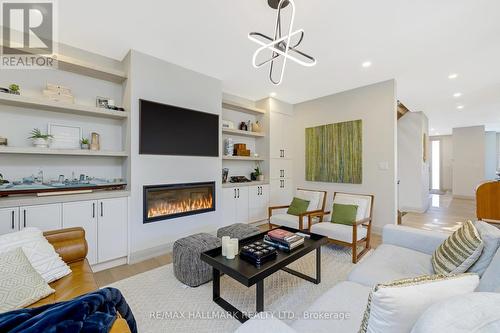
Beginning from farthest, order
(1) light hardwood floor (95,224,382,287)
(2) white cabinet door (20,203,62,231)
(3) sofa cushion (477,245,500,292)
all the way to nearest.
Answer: (1) light hardwood floor (95,224,382,287) < (2) white cabinet door (20,203,62,231) < (3) sofa cushion (477,245,500,292)

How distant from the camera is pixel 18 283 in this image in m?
1.27

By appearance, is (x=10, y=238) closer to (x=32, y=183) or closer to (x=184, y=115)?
(x=32, y=183)

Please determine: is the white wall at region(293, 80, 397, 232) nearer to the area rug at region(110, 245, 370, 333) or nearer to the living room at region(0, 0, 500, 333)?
the living room at region(0, 0, 500, 333)

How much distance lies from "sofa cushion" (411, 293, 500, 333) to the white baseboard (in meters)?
3.05

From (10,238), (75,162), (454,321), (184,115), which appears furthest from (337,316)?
(75,162)

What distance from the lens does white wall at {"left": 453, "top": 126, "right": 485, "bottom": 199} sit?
7324 mm

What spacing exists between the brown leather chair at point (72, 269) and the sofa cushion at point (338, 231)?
2534mm

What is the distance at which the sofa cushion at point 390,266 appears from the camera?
158 centimetres

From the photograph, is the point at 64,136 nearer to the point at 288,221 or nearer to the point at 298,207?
the point at 288,221

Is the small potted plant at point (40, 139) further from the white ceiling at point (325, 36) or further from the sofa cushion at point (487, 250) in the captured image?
the sofa cushion at point (487, 250)

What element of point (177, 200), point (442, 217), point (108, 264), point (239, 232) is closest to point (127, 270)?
point (108, 264)

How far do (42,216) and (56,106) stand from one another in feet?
3.92

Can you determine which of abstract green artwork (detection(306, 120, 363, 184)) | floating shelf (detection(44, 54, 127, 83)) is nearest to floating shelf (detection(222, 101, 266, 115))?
abstract green artwork (detection(306, 120, 363, 184))

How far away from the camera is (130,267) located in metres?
2.66
